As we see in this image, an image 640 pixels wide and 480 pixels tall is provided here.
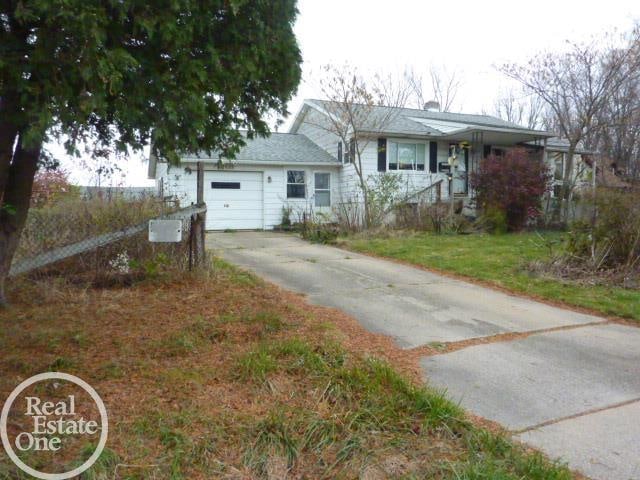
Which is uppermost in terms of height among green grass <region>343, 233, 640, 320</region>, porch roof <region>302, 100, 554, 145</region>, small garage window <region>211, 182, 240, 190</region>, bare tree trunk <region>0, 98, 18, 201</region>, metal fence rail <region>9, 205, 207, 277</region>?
porch roof <region>302, 100, 554, 145</region>

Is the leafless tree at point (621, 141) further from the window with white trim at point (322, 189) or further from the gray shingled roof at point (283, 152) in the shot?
the gray shingled roof at point (283, 152)

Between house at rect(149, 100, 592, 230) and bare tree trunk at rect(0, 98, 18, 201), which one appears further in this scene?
house at rect(149, 100, 592, 230)

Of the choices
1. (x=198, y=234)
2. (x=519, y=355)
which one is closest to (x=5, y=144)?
(x=198, y=234)

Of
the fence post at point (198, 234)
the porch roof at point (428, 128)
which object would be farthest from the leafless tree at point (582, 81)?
the fence post at point (198, 234)

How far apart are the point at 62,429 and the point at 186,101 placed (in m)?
2.27

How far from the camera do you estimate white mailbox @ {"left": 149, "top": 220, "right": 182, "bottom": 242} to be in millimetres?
6125

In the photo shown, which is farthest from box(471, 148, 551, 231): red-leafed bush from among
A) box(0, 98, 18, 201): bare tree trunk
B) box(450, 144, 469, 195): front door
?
box(0, 98, 18, 201): bare tree trunk

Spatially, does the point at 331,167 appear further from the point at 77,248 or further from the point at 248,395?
the point at 248,395

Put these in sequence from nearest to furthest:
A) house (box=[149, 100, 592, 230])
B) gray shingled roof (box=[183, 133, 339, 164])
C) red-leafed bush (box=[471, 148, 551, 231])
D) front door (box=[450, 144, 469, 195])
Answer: red-leafed bush (box=[471, 148, 551, 231]) → house (box=[149, 100, 592, 230]) → gray shingled roof (box=[183, 133, 339, 164]) → front door (box=[450, 144, 469, 195])

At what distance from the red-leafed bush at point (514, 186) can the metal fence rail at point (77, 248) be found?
35.0 feet

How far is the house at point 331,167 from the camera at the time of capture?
54.4ft

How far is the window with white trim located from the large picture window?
2.45 metres

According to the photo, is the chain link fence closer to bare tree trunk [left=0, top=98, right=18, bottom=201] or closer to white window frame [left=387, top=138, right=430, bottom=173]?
bare tree trunk [left=0, top=98, right=18, bottom=201]

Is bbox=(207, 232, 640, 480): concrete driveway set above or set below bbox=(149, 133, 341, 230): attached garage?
below
